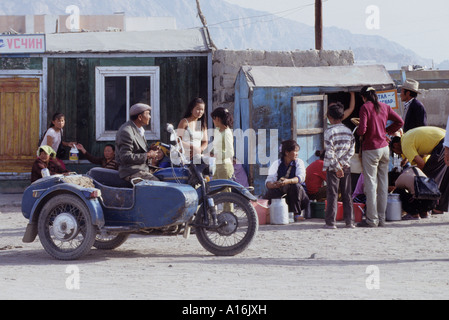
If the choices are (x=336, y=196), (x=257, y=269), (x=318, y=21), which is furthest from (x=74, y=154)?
(x=257, y=269)

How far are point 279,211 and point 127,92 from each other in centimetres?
590

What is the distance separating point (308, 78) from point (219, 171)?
5.27 metres

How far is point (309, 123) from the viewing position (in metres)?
14.3

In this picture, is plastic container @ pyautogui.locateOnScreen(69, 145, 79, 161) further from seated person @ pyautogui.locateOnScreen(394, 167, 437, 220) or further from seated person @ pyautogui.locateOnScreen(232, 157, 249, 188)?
seated person @ pyautogui.locateOnScreen(394, 167, 437, 220)

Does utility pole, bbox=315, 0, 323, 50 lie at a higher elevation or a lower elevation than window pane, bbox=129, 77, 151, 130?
higher

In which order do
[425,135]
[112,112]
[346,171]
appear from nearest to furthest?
[346,171]
[425,135]
[112,112]

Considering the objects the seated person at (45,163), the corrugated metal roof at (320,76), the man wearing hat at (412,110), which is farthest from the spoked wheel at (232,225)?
the corrugated metal roof at (320,76)

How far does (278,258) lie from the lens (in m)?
8.44

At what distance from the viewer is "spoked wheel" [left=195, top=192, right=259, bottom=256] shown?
8.52m

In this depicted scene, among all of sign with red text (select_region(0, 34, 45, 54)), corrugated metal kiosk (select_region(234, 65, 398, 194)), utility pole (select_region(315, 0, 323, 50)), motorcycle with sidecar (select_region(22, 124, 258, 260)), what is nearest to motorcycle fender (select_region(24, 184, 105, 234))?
motorcycle with sidecar (select_region(22, 124, 258, 260))

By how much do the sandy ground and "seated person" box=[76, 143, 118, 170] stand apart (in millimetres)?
4173
